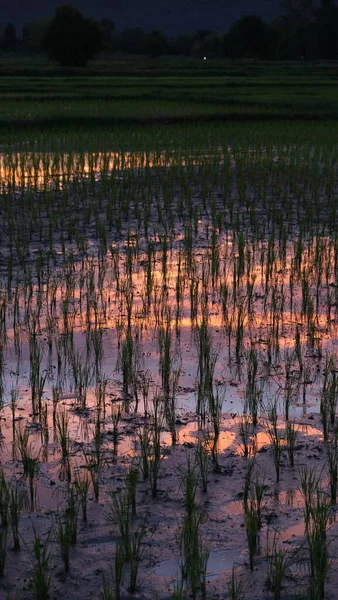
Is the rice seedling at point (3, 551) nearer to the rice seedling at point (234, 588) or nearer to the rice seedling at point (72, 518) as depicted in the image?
the rice seedling at point (72, 518)

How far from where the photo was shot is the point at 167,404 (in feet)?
13.1

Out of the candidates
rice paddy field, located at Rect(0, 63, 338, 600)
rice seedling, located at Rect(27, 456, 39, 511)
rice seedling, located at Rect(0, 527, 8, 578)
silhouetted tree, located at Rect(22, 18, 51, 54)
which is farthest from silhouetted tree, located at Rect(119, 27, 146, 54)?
rice seedling, located at Rect(0, 527, 8, 578)

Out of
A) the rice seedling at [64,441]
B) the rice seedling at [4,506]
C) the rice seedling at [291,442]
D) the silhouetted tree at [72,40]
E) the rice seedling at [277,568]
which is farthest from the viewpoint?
the silhouetted tree at [72,40]

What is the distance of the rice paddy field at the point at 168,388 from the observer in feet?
9.37

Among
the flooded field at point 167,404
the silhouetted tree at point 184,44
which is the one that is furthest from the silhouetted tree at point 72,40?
the silhouetted tree at point 184,44

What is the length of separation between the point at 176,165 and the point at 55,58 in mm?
37729

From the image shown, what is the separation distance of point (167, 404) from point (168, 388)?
0.37 metres

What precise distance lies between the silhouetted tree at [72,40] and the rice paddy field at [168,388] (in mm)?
37392

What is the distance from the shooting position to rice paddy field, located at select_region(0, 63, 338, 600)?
286cm

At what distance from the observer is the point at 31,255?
7.31 m

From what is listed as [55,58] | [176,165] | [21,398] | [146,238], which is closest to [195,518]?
[21,398]

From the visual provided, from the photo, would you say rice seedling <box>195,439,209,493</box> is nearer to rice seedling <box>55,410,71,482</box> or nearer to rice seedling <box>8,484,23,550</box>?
rice seedling <box>55,410,71,482</box>

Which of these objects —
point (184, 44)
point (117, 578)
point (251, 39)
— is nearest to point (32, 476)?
point (117, 578)

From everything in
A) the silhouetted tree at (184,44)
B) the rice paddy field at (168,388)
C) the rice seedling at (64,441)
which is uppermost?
the silhouetted tree at (184,44)
